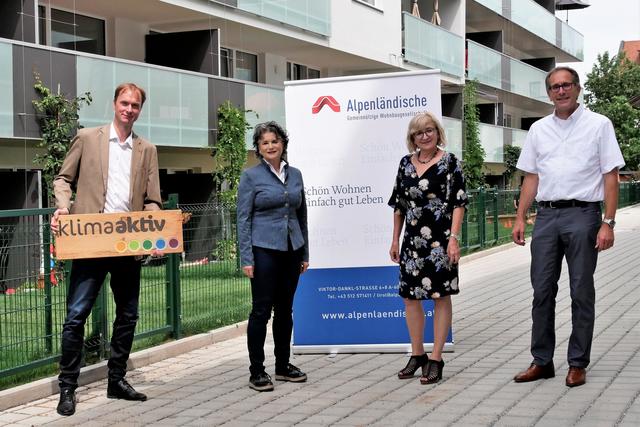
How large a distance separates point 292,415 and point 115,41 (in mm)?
15365

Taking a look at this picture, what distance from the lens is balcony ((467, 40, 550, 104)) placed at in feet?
115

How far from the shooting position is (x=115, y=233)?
244 inches

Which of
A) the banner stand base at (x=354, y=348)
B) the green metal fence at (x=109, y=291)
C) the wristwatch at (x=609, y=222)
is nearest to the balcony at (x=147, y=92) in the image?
the green metal fence at (x=109, y=291)

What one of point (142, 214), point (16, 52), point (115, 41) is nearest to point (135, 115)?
point (142, 214)

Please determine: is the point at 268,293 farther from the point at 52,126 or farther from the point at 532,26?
the point at 532,26

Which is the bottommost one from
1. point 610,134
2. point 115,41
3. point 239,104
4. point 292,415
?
point 292,415

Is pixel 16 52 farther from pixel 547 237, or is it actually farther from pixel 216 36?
pixel 547 237

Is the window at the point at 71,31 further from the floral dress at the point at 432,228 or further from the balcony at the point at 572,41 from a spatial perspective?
the balcony at the point at 572,41

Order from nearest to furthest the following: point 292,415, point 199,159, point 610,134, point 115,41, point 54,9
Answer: point 292,415, point 610,134, point 54,9, point 115,41, point 199,159

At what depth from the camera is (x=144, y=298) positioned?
27.6ft

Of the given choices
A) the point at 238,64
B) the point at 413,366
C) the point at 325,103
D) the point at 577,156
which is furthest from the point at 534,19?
the point at 413,366

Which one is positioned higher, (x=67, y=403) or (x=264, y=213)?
(x=264, y=213)

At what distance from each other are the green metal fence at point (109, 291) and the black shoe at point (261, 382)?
131cm

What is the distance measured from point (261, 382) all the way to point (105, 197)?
5.75 ft
